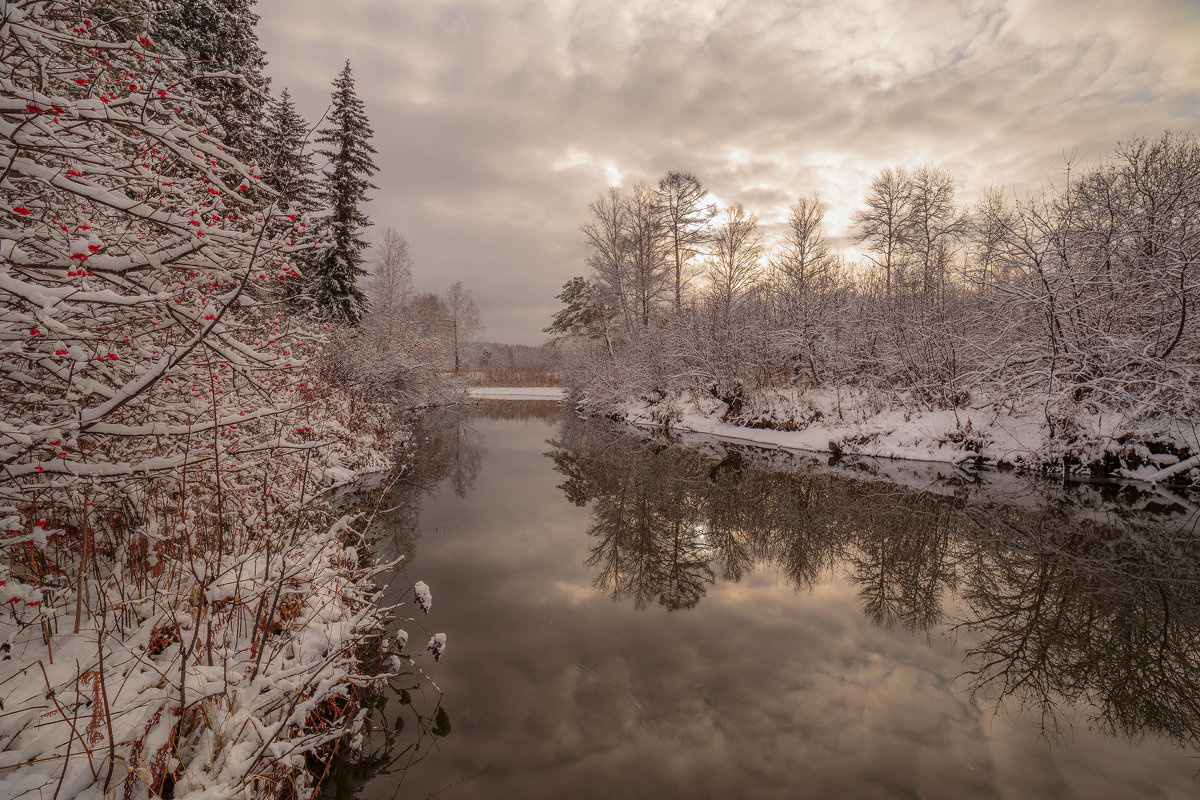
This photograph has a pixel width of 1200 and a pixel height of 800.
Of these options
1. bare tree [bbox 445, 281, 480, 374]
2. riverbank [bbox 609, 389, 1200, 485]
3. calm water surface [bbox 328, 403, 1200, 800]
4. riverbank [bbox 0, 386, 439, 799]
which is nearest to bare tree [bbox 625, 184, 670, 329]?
riverbank [bbox 609, 389, 1200, 485]

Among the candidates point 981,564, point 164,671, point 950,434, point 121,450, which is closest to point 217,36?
point 121,450

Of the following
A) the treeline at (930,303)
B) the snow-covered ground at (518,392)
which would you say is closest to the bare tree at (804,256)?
the treeline at (930,303)

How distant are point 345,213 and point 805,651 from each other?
21.4m

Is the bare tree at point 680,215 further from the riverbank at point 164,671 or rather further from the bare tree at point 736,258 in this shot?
the riverbank at point 164,671

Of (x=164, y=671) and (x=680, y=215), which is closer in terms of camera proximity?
(x=164, y=671)

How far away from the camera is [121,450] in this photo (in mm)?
3934

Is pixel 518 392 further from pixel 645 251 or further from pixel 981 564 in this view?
pixel 981 564

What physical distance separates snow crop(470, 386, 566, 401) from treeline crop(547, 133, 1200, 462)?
38.1ft

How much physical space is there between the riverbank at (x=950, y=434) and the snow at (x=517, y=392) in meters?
23.9

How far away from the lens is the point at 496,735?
12.5ft

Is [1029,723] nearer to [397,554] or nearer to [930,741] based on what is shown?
[930,741]

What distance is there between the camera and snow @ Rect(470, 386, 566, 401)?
43.6m

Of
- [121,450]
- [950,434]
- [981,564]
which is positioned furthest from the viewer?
[950,434]

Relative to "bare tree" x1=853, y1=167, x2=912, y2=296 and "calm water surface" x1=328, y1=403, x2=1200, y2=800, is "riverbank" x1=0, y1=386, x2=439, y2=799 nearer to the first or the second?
"calm water surface" x1=328, y1=403, x2=1200, y2=800
